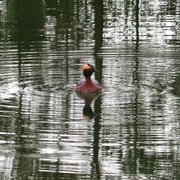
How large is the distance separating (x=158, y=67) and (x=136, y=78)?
119cm

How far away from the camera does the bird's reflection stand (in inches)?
605

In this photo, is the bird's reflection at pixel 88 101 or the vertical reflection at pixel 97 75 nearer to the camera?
the vertical reflection at pixel 97 75

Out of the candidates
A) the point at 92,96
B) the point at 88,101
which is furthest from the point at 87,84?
the point at 88,101

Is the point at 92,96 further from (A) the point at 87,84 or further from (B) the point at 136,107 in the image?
(B) the point at 136,107

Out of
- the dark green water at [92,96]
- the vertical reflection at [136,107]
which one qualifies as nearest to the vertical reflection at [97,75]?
the dark green water at [92,96]

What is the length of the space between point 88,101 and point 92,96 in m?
0.45

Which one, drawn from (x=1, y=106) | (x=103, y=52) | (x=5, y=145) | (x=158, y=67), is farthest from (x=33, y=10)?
(x=5, y=145)

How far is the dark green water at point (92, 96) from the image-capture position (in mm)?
12547

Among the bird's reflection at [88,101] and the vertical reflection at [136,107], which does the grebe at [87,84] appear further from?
the vertical reflection at [136,107]

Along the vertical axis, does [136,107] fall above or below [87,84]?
below

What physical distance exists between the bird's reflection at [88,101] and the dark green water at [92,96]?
0.02 m

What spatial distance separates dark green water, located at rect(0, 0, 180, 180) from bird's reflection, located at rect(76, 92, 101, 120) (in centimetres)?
2

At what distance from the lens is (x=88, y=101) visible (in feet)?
55.5

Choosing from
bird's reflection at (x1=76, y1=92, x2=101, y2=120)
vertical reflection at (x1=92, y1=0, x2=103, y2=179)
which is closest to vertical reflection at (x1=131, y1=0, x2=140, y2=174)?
vertical reflection at (x1=92, y1=0, x2=103, y2=179)
